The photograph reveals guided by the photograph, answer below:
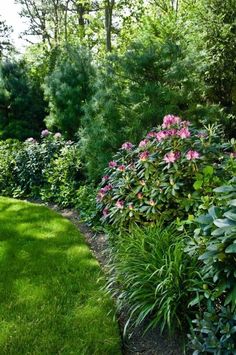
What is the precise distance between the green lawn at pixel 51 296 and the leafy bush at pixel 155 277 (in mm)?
207

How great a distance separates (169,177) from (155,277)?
0.93m

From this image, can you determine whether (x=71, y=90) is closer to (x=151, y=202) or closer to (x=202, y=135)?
(x=202, y=135)

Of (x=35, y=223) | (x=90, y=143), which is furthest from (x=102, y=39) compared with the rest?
(x=35, y=223)

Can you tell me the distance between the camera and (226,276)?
1.84 meters

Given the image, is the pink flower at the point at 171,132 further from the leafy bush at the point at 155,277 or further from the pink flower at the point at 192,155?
the leafy bush at the point at 155,277

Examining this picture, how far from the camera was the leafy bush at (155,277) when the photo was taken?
7.25ft

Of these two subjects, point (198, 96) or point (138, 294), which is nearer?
point (138, 294)

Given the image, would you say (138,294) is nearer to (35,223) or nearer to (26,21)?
(35,223)

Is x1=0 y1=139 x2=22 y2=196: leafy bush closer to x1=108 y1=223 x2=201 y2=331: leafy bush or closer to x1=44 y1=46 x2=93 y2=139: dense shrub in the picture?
x1=44 y1=46 x2=93 y2=139: dense shrub

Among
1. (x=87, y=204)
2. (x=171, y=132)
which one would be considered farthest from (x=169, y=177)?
(x=87, y=204)

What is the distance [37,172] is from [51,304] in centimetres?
348

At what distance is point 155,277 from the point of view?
93.0 inches

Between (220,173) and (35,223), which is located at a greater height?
(220,173)

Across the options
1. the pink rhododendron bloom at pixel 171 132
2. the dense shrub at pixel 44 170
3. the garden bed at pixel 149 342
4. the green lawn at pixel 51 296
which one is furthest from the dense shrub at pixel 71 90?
the garden bed at pixel 149 342
